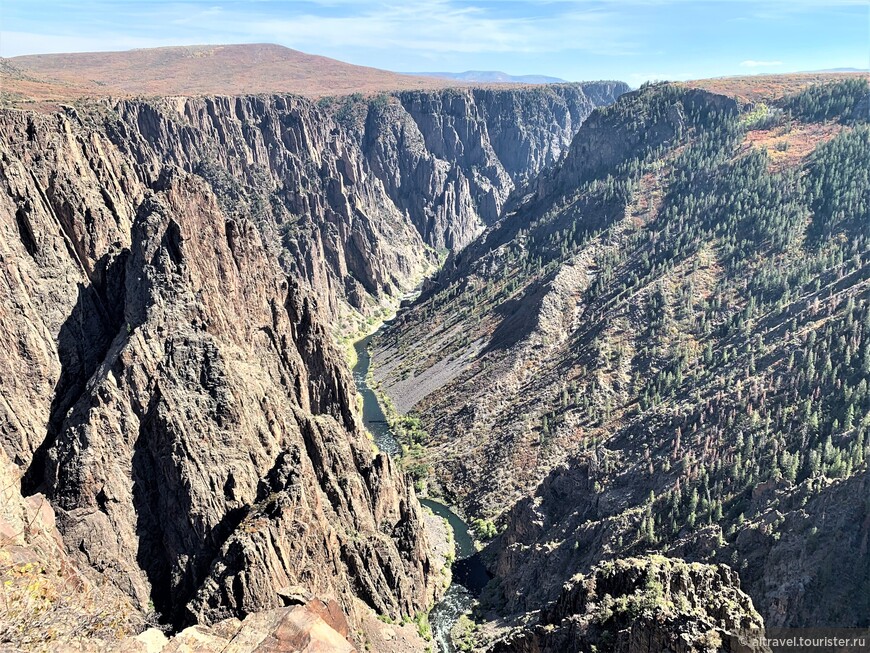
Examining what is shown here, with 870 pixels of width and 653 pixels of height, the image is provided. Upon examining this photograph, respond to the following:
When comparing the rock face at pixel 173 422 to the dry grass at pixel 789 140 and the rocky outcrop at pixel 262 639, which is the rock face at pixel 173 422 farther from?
the dry grass at pixel 789 140

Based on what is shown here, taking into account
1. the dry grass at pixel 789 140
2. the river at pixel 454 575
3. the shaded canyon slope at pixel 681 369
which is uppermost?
the dry grass at pixel 789 140

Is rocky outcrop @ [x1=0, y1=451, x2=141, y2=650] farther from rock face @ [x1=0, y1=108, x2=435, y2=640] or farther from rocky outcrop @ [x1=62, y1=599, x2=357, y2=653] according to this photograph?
rock face @ [x1=0, y1=108, x2=435, y2=640]

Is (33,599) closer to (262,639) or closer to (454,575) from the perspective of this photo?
(262,639)

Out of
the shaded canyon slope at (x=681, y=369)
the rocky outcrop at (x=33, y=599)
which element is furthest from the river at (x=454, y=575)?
the rocky outcrop at (x=33, y=599)

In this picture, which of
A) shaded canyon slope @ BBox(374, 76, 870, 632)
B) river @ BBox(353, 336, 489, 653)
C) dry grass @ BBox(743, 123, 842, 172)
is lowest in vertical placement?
river @ BBox(353, 336, 489, 653)

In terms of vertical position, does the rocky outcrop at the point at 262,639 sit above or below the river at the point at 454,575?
above

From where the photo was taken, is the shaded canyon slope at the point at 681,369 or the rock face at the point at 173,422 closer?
the rock face at the point at 173,422

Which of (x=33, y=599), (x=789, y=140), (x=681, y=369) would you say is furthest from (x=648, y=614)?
(x=789, y=140)

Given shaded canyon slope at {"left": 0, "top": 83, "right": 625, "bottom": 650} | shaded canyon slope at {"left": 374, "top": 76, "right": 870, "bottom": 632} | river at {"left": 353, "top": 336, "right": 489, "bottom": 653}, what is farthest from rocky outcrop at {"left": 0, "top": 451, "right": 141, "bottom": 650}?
shaded canyon slope at {"left": 374, "top": 76, "right": 870, "bottom": 632}
